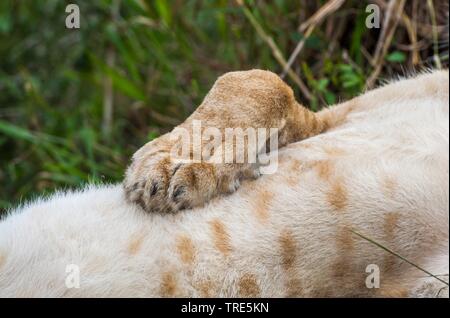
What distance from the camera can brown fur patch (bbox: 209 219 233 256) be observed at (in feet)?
7.70

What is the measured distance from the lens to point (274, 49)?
3629 mm

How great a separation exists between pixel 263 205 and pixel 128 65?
6.50 ft

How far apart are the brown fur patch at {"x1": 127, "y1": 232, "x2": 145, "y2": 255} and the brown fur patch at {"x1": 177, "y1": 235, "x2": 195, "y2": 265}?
0.35 ft

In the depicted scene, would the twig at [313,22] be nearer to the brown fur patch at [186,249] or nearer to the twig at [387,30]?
the twig at [387,30]

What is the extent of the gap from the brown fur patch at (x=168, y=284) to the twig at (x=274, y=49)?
1480mm

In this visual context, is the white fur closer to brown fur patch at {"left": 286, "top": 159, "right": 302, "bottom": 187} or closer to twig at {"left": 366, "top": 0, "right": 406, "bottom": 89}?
brown fur patch at {"left": 286, "top": 159, "right": 302, "bottom": 187}

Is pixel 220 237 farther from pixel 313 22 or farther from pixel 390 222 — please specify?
pixel 313 22

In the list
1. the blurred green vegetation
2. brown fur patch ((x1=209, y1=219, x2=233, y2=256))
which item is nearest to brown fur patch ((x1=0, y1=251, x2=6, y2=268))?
brown fur patch ((x1=209, y1=219, x2=233, y2=256))

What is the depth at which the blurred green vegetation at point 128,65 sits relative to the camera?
371 cm

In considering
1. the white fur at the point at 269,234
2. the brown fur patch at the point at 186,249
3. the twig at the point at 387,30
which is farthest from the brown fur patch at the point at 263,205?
the twig at the point at 387,30

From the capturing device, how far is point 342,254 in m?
2.35

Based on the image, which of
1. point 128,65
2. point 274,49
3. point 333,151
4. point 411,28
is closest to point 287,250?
point 333,151

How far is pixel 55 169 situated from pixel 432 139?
1.89 meters

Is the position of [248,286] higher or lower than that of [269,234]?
lower
